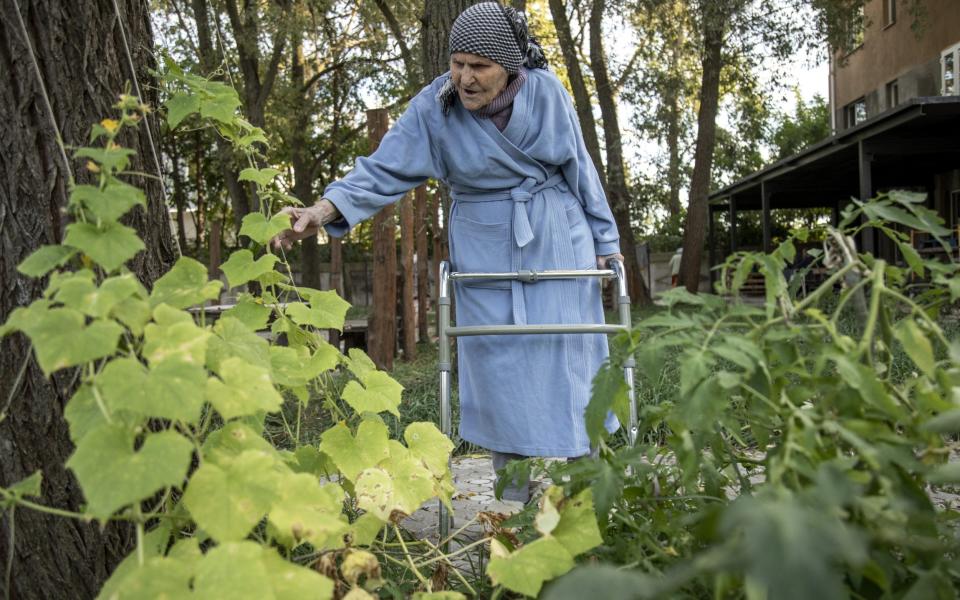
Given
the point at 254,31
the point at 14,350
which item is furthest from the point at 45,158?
the point at 254,31

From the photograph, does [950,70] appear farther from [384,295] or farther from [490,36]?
[490,36]

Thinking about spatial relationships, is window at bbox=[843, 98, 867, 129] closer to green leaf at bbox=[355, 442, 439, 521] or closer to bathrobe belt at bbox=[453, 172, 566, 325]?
bathrobe belt at bbox=[453, 172, 566, 325]

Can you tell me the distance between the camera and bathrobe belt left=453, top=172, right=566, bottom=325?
3.41 metres

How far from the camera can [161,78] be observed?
98.0 inches

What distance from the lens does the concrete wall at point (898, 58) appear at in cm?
1956

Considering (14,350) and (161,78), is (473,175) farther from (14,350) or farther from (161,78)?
(14,350)

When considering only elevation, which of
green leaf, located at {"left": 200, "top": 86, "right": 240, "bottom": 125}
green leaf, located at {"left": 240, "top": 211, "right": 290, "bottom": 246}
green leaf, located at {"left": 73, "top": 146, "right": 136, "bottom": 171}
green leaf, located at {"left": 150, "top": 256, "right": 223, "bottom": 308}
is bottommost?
green leaf, located at {"left": 150, "top": 256, "right": 223, "bottom": 308}

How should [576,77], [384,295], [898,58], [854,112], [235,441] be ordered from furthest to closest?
[854,112], [898,58], [576,77], [384,295], [235,441]

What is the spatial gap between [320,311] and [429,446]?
17.2 inches

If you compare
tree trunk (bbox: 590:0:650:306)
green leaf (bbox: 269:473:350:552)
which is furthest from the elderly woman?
tree trunk (bbox: 590:0:650:306)

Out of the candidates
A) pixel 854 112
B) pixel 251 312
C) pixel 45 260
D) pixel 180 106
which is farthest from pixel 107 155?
pixel 854 112

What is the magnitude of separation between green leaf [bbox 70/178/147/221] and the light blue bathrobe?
1819mm

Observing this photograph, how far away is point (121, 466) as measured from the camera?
1294 millimetres

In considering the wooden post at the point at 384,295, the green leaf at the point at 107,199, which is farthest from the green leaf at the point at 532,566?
the wooden post at the point at 384,295
